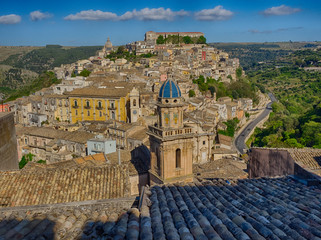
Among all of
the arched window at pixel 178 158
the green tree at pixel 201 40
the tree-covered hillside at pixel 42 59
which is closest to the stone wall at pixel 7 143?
the arched window at pixel 178 158

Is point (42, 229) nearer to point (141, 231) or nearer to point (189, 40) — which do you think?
point (141, 231)

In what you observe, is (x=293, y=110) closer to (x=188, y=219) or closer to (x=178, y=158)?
(x=178, y=158)

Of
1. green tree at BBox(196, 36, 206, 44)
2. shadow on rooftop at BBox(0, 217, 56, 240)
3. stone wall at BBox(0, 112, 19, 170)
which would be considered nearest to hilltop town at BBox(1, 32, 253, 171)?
stone wall at BBox(0, 112, 19, 170)

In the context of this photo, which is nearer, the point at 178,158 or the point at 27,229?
the point at 27,229

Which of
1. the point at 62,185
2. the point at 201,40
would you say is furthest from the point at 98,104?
the point at 201,40

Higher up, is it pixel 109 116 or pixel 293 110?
pixel 109 116

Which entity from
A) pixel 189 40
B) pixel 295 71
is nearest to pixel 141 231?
pixel 189 40
